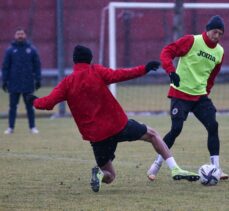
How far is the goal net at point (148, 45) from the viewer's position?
26.6 meters

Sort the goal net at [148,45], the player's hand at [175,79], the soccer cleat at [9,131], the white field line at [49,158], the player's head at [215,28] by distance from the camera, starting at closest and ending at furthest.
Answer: the player's hand at [175,79]
the player's head at [215,28]
the white field line at [49,158]
the soccer cleat at [9,131]
the goal net at [148,45]

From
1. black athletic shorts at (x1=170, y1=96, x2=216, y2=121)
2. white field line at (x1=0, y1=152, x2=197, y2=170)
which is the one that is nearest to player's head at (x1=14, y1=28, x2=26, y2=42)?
white field line at (x1=0, y1=152, x2=197, y2=170)

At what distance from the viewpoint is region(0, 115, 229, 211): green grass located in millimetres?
9367

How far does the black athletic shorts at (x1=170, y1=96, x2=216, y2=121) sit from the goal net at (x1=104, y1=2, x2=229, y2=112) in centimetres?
1344

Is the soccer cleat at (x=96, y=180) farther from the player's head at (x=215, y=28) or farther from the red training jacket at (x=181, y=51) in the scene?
the player's head at (x=215, y=28)

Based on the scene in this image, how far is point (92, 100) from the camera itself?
400 inches

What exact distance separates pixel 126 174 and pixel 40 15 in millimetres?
22516

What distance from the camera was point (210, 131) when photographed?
442 inches

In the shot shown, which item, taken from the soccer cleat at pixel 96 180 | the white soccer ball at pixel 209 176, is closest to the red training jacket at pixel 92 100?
the soccer cleat at pixel 96 180

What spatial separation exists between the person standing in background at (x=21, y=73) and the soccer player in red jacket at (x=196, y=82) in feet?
22.8

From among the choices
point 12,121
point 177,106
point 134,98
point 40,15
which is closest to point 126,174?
point 177,106

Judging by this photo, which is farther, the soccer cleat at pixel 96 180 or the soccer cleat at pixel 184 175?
the soccer cleat at pixel 184 175

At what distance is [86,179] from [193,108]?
1.63 metres

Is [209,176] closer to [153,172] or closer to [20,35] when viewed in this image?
[153,172]
